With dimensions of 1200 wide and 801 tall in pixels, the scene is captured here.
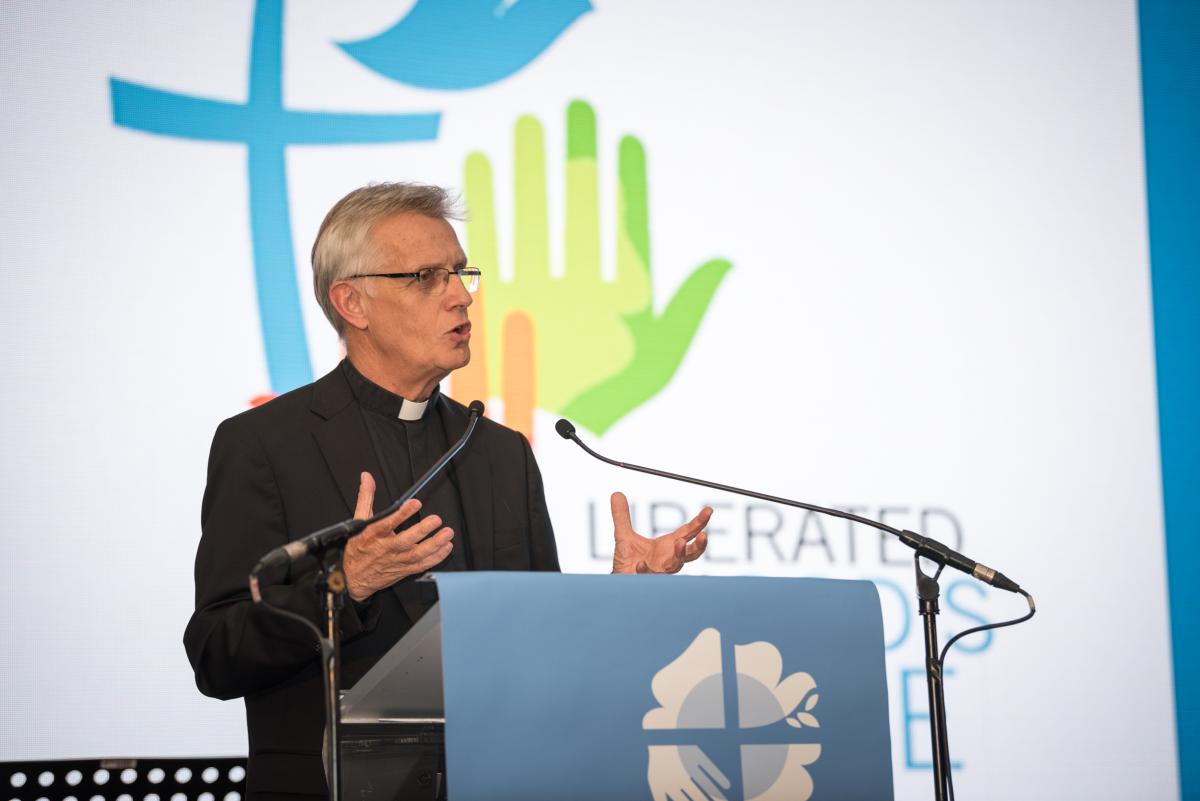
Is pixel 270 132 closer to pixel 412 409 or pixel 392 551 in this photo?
pixel 412 409

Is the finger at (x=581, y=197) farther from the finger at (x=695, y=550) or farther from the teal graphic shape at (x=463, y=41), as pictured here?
the finger at (x=695, y=550)

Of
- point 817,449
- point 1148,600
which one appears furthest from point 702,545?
point 1148,600

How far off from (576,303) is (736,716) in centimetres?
196

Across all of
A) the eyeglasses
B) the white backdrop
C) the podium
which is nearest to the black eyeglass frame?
the eyeglasses

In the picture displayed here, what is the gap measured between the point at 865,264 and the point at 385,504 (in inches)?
72.8

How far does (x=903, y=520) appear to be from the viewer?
355 cm

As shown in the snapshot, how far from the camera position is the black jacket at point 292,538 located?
2131 mm

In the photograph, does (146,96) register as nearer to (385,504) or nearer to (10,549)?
(10,549)

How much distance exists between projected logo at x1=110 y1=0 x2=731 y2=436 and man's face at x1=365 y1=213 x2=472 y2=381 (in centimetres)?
81

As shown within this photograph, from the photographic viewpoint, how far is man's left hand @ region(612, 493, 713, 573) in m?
2.21

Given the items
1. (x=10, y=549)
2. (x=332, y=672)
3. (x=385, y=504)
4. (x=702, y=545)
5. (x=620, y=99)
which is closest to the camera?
(x=332, y=672)

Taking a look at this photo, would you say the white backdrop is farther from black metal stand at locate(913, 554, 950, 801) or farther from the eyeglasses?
black metal stand at locate(913, 554, 950, 801)

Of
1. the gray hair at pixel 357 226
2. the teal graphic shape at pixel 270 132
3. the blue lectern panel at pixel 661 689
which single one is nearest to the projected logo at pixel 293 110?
the teal graphic shape at pixel 270 132

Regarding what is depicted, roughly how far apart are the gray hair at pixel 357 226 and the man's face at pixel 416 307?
0.02 meters
